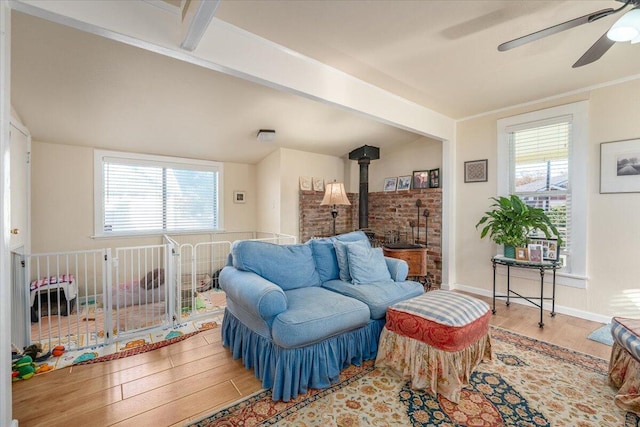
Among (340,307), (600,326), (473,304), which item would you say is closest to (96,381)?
(340,307)

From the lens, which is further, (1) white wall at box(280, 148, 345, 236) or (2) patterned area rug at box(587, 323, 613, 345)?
(1) white wall at box(280, 148, 345, 236)

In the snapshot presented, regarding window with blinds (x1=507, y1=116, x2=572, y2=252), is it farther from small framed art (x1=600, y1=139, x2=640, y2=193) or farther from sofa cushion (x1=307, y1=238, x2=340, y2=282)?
sofa cushion (x1=307, y1=238, x2=340, y2=282)

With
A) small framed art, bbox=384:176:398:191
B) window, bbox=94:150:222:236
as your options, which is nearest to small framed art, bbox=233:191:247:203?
window, bbox=94:150:222:236

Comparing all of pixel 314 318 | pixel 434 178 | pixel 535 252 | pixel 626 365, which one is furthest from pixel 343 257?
pixel 434 178

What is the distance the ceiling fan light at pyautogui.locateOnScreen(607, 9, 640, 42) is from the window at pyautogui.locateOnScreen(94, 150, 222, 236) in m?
4.90

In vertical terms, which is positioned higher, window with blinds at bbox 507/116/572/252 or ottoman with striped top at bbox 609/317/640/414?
window with blinds at bbox 507/116/572/252

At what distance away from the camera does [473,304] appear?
2.22 meters

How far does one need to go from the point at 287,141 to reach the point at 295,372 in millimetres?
3471

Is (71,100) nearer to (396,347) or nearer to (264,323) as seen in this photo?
(264,323)

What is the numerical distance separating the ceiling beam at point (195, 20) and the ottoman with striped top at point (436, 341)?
2.26 metres

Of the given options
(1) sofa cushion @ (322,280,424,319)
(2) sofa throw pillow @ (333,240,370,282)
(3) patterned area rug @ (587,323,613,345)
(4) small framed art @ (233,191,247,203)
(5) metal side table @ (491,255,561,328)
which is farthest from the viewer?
(4) small framed art @ (233,191,247,203)

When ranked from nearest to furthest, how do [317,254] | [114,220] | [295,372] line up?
[295,372] → [317,254] → [114,220]

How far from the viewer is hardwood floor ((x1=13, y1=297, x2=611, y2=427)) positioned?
5.63 ft

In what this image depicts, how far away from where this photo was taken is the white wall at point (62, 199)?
366 centimetres
